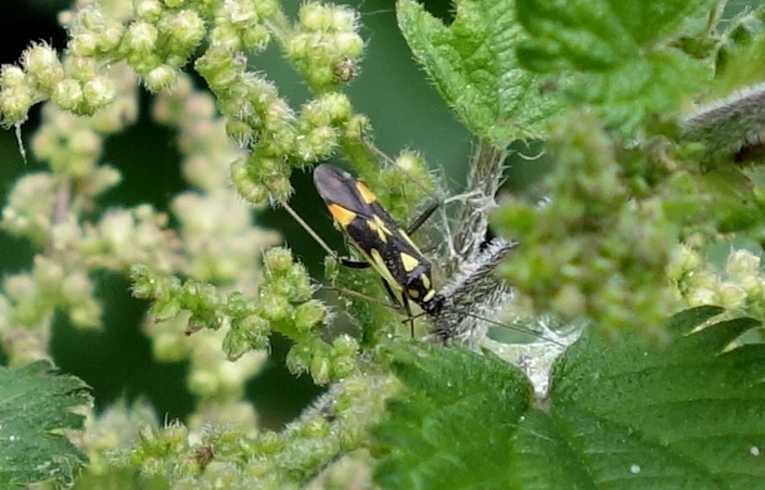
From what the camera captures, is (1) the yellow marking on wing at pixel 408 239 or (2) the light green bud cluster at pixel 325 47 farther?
(1) the yellow marking on wing at pixel 408 239

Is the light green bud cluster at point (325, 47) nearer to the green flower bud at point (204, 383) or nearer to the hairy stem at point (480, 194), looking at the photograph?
the hairy stem at point (480, 194)

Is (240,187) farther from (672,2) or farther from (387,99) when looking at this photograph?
(387,99)

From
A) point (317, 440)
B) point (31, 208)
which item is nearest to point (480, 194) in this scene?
point (317, 440)

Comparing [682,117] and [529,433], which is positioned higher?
[682,117]

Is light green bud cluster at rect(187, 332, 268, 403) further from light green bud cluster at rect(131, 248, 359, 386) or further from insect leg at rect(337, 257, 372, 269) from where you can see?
light green bud cluster at rect(131, 248, 359, 386)

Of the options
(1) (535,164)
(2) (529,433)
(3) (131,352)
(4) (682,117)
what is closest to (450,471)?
(2) (529,433)

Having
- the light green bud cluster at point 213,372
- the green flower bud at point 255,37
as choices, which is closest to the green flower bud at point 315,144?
the green flower bud at point 255,37

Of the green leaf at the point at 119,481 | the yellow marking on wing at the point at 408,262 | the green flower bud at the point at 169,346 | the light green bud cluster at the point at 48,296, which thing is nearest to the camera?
the green leaf at the point at 119,481

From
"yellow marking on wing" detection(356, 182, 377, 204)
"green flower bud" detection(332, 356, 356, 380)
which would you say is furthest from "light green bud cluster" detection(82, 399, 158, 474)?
"yellow marking on wing" detection(356, 182, 377, 204)
